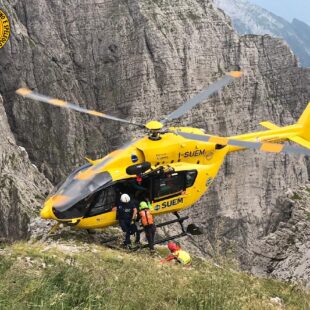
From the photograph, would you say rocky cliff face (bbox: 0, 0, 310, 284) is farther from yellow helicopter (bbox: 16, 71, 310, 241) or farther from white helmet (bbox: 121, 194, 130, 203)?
white helmet (bbox: 121, 194, 130, 203)

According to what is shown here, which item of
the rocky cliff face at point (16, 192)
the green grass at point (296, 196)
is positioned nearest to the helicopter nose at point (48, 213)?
the rocky cliff face at point (16, 192)

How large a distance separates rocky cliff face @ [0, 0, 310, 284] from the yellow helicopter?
47155mm

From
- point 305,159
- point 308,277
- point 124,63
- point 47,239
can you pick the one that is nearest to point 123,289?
point 47,239

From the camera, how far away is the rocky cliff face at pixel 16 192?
1297 inches

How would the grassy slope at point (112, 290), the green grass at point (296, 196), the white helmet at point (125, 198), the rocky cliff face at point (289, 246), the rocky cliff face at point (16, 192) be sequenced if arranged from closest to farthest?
1. the grassy slope at point (112, 290)
2. the white helmet at point (125, 198)
3. the rocky cliff face at point (289, 246)
4. the green grass at point (296, 196)
5. the rocky cliff face at point (16, 192)

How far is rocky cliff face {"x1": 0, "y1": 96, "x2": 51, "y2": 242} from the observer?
1297 inches

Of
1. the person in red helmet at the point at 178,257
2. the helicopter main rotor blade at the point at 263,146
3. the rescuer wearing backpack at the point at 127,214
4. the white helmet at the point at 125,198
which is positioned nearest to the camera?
the helicopter main rotor blade at the point at 263,146

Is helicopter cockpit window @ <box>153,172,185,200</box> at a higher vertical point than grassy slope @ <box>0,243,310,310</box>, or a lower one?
lower

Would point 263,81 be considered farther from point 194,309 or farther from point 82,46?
point 194,309

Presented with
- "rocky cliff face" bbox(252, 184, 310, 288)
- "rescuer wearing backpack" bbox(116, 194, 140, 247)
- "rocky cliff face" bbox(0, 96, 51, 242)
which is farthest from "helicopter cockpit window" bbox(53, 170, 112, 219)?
"rocky cliff face" bbox(0, 96, 51, 242)

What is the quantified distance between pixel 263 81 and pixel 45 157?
3977 centimetres

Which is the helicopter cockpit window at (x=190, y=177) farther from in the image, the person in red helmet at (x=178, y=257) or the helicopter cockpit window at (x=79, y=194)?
the person in red helmet at (x=178, y=257)

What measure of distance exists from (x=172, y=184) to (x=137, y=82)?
55.3 meters

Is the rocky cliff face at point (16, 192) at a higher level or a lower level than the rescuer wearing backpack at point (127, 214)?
lower
